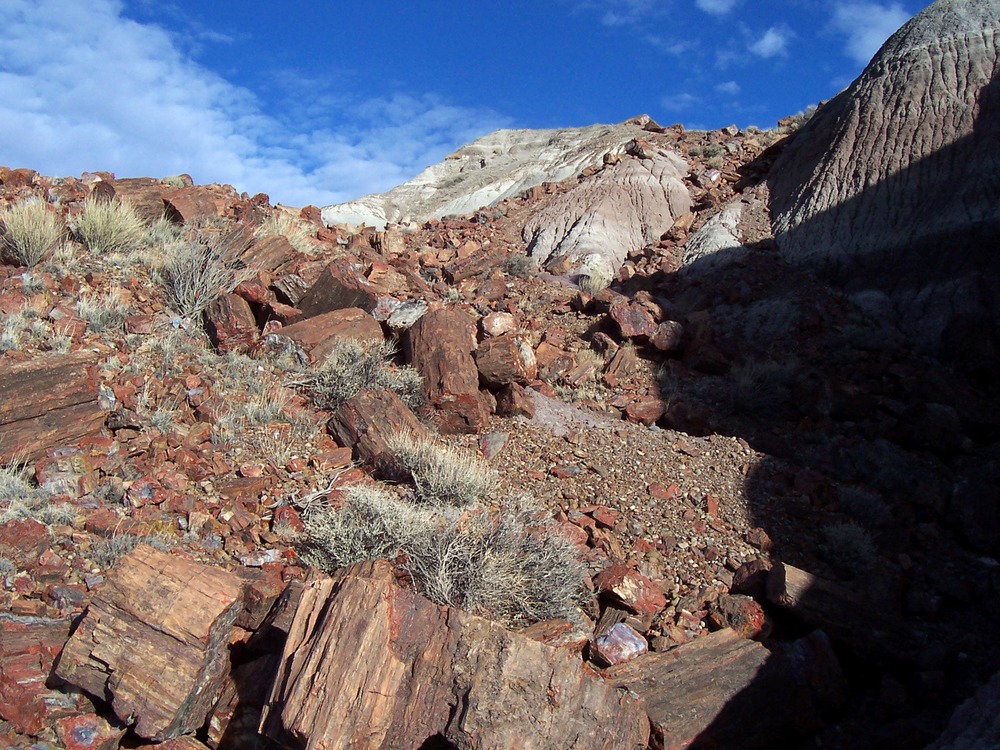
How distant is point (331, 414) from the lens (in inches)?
300

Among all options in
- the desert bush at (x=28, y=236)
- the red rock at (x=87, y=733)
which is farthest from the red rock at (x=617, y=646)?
the desert bush at (x=28, y=236)

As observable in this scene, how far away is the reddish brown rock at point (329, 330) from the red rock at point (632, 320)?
3764mm

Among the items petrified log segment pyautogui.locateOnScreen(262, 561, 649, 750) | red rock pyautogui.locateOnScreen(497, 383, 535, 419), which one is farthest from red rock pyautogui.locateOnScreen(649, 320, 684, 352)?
petrified log segment pyautogui.locateOnScreen(262, 561, 649, 750)

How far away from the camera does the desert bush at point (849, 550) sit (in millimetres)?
6445

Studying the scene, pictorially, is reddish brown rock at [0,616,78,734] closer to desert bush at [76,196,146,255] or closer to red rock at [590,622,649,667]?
red rock at [590,622,649,667]

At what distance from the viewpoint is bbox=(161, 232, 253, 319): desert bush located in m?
9.01

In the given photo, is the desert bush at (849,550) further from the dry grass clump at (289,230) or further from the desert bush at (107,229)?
the desert bush at (107,229)

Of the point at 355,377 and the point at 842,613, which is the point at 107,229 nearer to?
the point at 355,377

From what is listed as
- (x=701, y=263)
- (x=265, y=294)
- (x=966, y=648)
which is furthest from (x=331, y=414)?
(x=701, y=263)

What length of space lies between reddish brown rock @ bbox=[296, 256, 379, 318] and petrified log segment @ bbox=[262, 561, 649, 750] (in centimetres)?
574

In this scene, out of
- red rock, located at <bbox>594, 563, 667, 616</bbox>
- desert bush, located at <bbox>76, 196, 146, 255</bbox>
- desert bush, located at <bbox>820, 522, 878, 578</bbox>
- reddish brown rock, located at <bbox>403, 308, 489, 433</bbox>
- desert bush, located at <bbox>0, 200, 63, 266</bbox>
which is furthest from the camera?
desert bush, located at <bbox>76, 196, 146, 255</bbox>

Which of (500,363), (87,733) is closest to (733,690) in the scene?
(87,733)

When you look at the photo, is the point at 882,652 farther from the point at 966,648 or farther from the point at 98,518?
the point at 98,518

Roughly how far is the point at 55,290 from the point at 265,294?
2404mm
